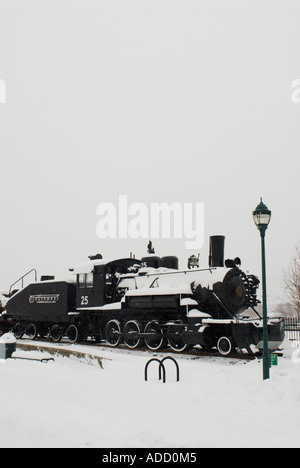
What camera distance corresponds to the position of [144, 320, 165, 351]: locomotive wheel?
13.6 metres

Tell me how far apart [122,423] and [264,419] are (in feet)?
6.44

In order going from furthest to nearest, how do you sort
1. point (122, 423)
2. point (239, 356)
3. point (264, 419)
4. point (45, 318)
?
point (45, 318), point (239, 356), point (264, 419), point (122, 423)

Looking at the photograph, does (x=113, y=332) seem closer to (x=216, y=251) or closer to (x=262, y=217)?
(x=216, y=251)

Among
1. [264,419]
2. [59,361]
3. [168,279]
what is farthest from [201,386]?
[168,279]

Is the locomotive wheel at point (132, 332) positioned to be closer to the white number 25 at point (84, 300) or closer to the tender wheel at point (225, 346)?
the white number 25 at point (84, 300)

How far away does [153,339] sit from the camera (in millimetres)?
13719

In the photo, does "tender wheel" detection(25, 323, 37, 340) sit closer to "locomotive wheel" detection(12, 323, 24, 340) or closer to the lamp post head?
"locomotive wheel" detection(12, 323, 24, 340)

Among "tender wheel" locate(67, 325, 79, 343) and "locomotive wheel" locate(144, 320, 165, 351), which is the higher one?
"locomotive wheel" locate(144, 320, 165, 351)

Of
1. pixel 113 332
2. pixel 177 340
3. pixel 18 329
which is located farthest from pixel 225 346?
pixel 18 329

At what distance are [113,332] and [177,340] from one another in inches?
110

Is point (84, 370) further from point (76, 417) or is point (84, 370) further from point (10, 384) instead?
point (76, 417)

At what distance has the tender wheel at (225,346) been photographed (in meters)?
12.1

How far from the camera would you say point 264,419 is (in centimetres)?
599

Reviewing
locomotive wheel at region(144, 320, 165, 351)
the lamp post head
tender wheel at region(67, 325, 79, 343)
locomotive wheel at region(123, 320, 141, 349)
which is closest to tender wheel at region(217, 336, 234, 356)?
locomotive wheel at region(144, 320, 165, 351)
